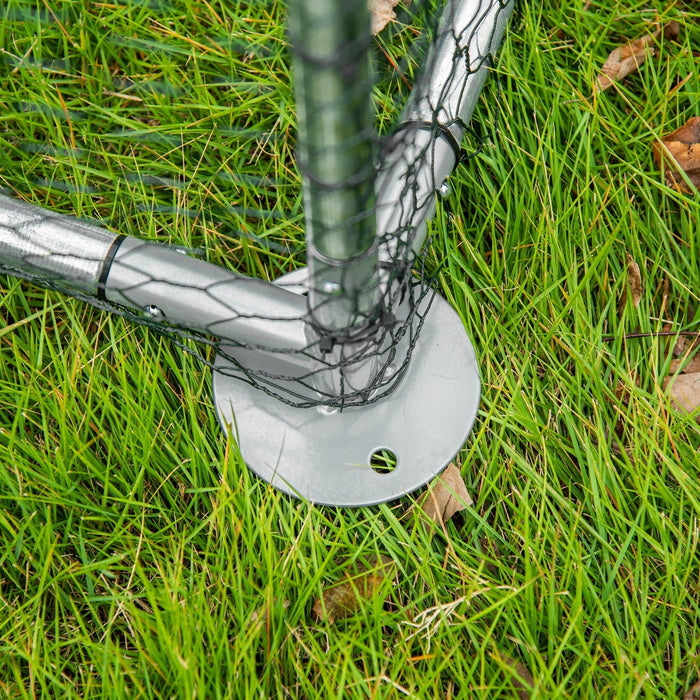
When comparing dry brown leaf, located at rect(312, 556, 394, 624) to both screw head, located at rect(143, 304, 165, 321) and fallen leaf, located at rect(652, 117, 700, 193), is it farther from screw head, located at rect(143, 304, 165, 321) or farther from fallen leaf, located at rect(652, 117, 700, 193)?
fallen leaf, located at rect(652, 117, 700, 193)

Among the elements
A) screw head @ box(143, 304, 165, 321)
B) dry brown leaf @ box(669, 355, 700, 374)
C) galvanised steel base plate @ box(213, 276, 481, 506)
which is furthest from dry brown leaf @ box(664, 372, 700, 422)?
screw head @ box(143, 304, 165, 321)

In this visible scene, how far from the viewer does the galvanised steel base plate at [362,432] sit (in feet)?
5.01

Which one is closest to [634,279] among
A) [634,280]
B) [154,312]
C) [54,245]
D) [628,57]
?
[634,280]

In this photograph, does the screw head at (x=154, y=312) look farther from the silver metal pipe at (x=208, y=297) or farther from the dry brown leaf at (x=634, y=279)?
the dry brown leaf at (x=634, y=279)

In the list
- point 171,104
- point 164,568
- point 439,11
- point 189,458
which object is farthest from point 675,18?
point 164,568

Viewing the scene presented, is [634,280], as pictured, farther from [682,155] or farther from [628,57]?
[628,57]

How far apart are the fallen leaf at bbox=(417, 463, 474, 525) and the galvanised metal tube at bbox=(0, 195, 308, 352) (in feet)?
1.08

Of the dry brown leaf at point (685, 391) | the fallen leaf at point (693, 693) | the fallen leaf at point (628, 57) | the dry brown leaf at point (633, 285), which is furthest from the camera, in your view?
the fallen leaf at point (628, 57)

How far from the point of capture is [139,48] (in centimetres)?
196

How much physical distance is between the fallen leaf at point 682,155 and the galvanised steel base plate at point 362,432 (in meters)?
0.65

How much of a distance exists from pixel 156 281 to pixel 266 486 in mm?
429

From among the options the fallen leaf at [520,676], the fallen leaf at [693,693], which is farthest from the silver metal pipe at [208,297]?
the fallen leaf at [693,693]

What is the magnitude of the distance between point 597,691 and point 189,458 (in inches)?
32.4

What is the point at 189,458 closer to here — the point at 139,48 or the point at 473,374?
the point at 473,374
